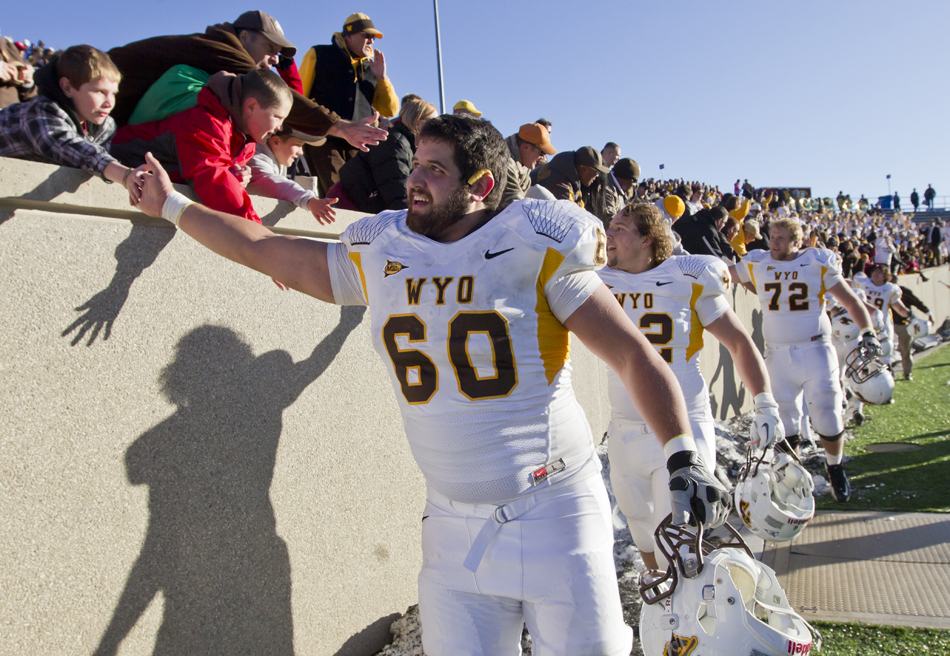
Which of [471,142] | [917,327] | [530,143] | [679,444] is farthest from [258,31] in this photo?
[917,327]

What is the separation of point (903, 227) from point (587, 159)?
36.8 metres

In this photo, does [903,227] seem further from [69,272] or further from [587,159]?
[69,272]

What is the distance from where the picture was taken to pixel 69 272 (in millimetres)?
2199

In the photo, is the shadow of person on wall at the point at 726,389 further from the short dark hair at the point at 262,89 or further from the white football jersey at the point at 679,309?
the short dark hair at the point at 262,89

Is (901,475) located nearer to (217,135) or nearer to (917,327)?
(217,135)

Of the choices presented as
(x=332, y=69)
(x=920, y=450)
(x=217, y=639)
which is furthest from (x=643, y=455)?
(x=920, y=450)

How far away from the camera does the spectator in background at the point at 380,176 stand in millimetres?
4312

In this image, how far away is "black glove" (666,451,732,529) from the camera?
183 cm

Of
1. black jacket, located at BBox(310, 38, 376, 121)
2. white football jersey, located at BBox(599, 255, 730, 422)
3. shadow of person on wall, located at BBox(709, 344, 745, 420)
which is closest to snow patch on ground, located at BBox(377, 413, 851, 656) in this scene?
shadow of person on wall, located at BBox(709, 344, 745, 420)

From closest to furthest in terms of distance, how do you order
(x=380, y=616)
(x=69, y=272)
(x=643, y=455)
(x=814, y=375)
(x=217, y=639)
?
(x=69, y=272) → (x=217, y=639) → (x=380, y=616) → (x=643, y=455) → (x=814, y=375)

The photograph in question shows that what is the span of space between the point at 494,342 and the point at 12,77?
2800 mm

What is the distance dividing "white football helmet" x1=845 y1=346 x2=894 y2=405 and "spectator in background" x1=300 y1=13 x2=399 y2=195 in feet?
15.3

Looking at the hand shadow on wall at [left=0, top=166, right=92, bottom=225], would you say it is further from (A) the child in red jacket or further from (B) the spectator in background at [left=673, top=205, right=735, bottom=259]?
(B) the spectator in background at [left=673, top=205, right=735, bottom=259]

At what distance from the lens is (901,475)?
6.30m
